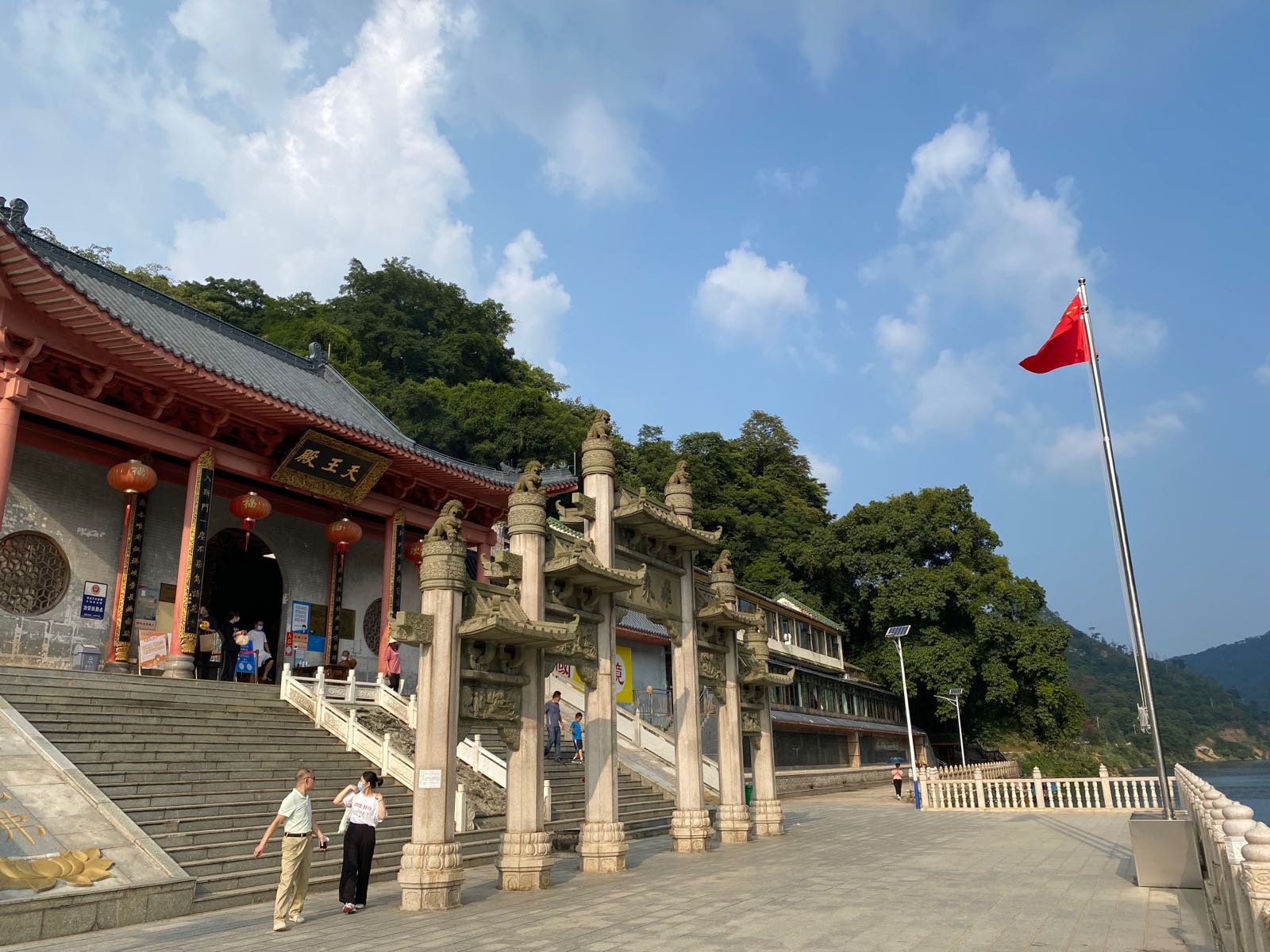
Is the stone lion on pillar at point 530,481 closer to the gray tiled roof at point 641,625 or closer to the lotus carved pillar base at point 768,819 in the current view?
the lotus carved pillar base at point 768,819

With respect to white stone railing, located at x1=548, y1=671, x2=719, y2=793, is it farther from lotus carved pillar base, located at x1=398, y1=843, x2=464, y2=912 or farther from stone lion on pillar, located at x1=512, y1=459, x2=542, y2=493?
lotus carved pillar base, located at x1=398, y1=843, x2=464, y2=912

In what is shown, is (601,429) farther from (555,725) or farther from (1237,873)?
(1237,873)

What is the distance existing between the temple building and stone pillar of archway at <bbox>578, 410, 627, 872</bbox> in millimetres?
7535

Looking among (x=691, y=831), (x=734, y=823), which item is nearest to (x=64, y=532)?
(x=691, y=831)

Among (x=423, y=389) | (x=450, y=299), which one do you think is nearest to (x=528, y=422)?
(x=423, y=389)

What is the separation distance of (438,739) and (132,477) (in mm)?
10413

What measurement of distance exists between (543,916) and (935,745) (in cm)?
4324

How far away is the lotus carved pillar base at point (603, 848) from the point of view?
1130 cm

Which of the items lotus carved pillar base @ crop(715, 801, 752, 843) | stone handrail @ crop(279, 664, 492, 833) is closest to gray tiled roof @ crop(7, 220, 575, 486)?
stone handrail @ crop(279, 664, 492, 833)

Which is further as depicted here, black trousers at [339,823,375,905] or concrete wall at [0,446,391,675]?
concrete wall at [0,446,391,675]

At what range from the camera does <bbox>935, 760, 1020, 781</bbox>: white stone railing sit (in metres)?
32.3

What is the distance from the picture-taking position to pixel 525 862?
995 cm

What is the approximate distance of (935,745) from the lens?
46.9 meters

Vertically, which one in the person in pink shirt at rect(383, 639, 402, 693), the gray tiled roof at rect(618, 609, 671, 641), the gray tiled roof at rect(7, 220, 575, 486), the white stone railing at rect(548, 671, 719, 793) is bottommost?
the white stone railing at rect(548, 671, 719, 793)
